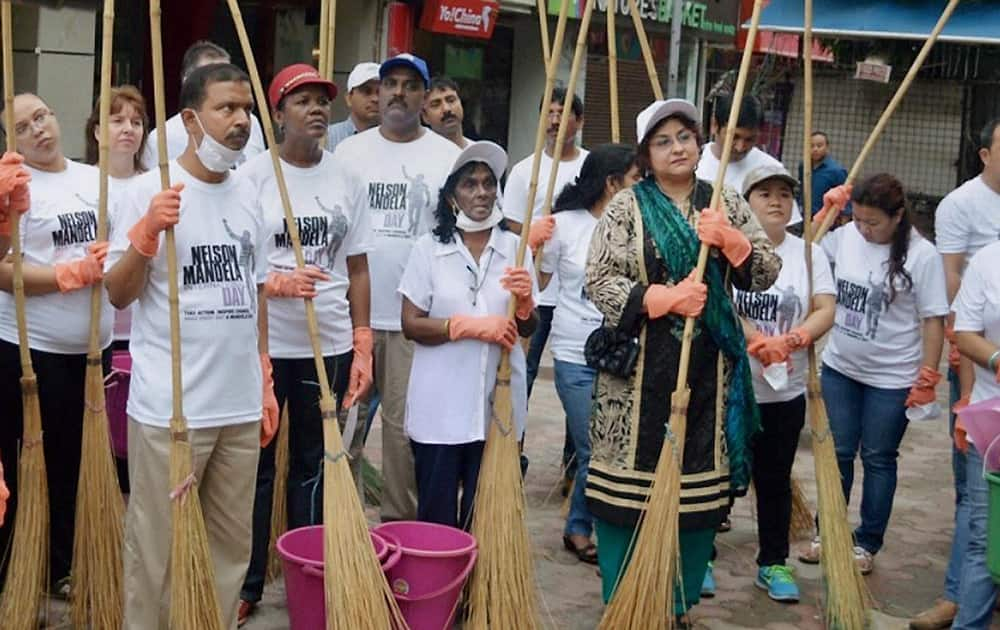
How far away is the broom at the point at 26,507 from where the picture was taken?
4.46 meters

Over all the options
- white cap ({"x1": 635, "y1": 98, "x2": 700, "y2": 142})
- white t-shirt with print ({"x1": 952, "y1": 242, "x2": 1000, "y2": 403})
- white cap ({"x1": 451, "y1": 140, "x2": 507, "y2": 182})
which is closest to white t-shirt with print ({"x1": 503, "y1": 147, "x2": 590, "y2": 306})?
white cap ({"x1": 451, "y1": 140, "x2": 507, "y2": 182})

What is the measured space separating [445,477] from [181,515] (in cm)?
109

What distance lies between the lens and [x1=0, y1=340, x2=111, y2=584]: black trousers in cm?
483

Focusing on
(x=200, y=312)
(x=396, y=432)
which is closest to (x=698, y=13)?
(x=396, y=432)

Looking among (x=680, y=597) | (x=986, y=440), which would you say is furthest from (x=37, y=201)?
(x=986, y=440)

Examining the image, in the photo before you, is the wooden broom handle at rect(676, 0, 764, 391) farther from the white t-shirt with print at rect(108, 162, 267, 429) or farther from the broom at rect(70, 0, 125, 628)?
the broom at rect(70, 0, 125, 628)

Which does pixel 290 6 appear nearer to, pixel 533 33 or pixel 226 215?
pixel 533 33

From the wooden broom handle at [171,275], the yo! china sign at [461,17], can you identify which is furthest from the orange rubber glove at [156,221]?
the yo! china sign at [461,17]

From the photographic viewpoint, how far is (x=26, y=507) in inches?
179

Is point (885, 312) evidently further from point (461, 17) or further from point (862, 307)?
point (461, 17)

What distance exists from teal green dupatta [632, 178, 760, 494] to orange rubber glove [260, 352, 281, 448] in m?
1.26

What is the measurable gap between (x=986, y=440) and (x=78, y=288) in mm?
2856

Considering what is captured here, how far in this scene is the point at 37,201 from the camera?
4.77 m

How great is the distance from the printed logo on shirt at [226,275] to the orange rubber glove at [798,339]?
199 centimetres
